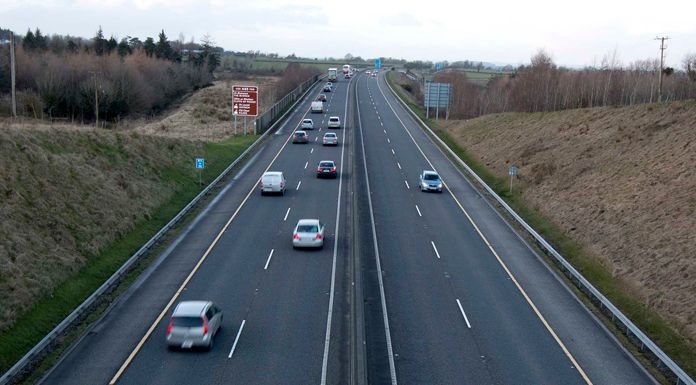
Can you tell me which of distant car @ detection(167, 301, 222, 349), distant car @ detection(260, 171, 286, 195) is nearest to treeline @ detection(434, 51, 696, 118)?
distant car @ detection(260, 171, 286, 195)

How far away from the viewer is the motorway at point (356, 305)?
19609 millimetres

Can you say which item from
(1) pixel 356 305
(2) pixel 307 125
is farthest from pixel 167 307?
(2) pixel 307 125

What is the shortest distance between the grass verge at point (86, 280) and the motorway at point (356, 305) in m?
1.35

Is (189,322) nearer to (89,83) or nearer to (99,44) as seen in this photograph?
(89,83)

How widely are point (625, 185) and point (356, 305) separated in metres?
20.3

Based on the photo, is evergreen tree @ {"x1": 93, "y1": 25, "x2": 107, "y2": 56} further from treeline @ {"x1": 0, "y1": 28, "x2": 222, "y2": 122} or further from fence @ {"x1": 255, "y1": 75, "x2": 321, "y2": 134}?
fence @ {"x1": 255, "y1": 75, "x2": 321, "y2": 134}

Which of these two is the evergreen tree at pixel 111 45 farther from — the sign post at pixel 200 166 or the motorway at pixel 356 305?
the motorway at pixel 356 305

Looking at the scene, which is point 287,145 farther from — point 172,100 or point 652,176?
point 172,100

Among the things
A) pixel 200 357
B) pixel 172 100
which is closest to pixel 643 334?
pixel 200 357

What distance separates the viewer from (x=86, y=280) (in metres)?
26.2

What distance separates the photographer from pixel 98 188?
3616cm

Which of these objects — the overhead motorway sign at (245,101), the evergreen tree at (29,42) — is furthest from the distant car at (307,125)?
the evergreen tree at (29,42)

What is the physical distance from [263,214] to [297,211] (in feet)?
6.52

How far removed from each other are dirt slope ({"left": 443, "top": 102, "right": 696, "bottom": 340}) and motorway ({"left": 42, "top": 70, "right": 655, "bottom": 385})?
317 centimetres
